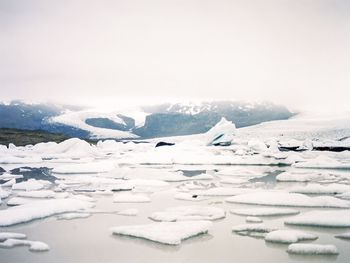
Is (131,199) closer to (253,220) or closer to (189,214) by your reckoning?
(189,214)

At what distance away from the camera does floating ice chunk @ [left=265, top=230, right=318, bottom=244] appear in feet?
15.1

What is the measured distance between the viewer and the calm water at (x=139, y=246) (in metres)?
4.08

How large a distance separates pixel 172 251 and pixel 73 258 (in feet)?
3.23

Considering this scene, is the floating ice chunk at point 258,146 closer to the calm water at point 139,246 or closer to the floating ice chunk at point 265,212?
the floating ice chunk at point 265,212

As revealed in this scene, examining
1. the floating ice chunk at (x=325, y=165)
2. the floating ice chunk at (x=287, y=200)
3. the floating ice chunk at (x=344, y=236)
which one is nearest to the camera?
the floating ice chunk at (x=344, y=236)

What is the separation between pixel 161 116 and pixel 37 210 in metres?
159

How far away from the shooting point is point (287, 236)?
15.2 feet

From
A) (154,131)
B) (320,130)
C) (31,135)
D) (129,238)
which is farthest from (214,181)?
(154,131)

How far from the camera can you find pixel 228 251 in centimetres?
435

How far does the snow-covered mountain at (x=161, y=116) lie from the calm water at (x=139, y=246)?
131m

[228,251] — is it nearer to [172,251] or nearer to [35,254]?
[172,251]

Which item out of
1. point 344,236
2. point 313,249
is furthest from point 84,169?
point 313,249

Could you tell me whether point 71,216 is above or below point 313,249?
below

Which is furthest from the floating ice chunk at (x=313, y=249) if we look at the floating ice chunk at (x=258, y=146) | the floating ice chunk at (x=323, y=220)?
the floating ice chunk at (x=258, y=146)
